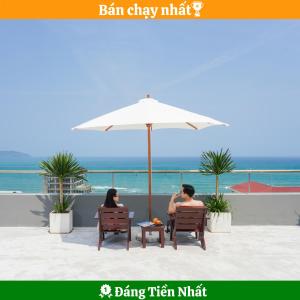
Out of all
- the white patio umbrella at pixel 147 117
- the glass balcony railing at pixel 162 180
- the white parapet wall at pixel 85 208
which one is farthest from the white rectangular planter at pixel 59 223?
the white patio umbrella at pixel 147 117

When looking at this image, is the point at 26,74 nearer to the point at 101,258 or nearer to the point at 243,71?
the point at 243,71

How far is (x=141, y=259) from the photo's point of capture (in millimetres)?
6168

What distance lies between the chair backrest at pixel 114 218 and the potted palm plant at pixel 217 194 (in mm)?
2334

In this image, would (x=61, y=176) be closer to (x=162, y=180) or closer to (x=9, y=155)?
(x=162, y=180)

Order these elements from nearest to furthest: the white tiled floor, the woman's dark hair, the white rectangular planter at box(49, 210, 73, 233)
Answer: the white tiled floor → the woman's dark hair → the white rectangular planter at box(49, 210, 73, 233)

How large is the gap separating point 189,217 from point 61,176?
3096mm

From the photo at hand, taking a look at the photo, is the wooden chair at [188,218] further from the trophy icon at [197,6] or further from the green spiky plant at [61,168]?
the trophy icon at [197,6]

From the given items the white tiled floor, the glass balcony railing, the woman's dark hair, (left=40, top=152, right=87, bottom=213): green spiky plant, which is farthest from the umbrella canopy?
the white tiled floor

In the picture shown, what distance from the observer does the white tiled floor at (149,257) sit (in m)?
5.43

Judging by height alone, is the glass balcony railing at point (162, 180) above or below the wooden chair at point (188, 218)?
above

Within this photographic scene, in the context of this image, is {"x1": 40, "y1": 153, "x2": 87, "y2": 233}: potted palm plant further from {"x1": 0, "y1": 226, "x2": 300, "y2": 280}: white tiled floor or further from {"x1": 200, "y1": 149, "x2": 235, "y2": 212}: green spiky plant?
{"x1": 200, "y1": 149, "x2": 235, "y2": 212}: green spiky plant

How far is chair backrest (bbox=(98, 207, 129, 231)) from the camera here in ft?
22.1
